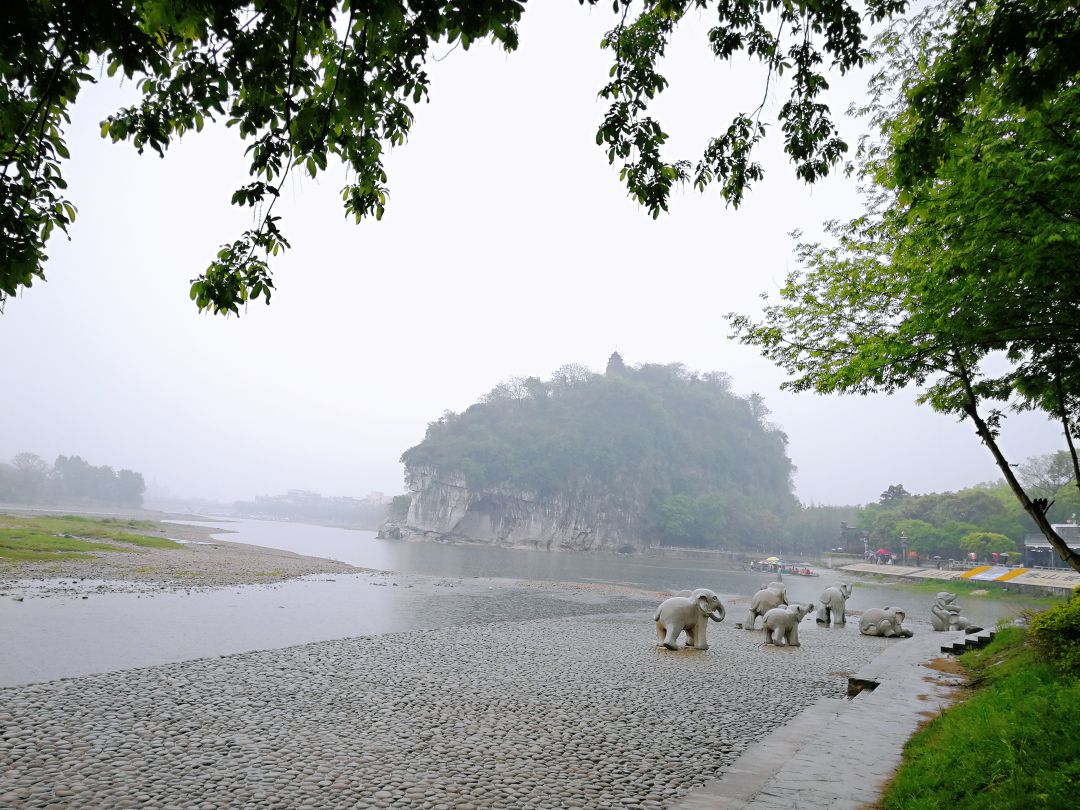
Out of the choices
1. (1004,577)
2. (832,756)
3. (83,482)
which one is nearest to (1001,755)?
(832,756)

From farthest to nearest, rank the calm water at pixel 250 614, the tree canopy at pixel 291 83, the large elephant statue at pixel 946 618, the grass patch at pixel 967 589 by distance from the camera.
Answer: the grass patch at pixel 967 589 < the large elephant statue at pixel 946 618 < the calm water at pixel 250 614 < the tree canopy at pixel 291 83

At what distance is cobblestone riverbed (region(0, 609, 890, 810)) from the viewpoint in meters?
5.55

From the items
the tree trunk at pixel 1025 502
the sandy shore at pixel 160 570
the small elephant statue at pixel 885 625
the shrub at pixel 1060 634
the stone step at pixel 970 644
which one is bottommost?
the sandy shore at pixel 160 570

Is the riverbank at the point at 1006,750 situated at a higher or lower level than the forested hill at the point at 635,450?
lower

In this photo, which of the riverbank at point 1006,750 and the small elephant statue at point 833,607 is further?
the small elephant statue at point 833,607

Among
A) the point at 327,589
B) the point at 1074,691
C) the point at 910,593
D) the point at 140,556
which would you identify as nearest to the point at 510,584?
the point at 327,589

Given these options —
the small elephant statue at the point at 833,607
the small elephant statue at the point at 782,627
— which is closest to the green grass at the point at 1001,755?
the small elephant statue at the point at 782,627

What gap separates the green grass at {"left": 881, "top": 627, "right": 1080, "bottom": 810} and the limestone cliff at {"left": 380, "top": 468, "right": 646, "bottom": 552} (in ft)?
338

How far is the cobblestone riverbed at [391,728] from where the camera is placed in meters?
5.55

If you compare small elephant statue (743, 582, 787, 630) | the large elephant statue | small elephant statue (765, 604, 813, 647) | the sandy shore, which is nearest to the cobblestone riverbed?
small elephant statue (765, 604, 813, 647)

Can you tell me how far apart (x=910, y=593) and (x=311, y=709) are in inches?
Result: 1789

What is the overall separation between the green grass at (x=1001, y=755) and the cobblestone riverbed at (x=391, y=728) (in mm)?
2006

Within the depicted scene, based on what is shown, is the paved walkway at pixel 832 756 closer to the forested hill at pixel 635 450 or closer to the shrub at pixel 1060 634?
the shrub at pixel 1060 634

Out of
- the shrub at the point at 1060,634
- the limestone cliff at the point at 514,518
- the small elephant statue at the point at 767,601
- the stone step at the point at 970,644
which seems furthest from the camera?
the limestone cliff at the point at 514,518
